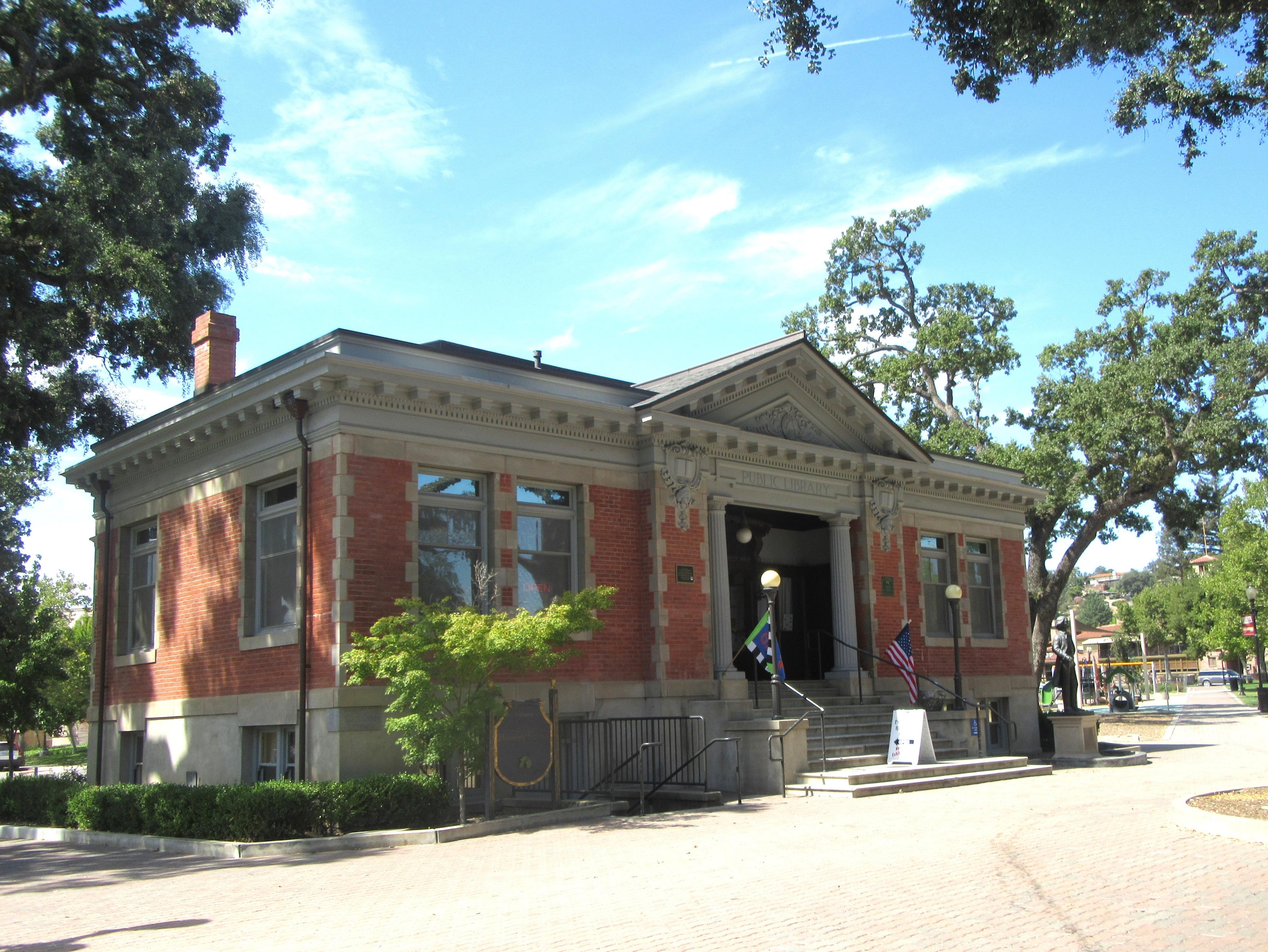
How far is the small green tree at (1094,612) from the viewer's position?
165000 mm

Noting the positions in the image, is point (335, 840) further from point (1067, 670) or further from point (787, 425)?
point (1067, 670)

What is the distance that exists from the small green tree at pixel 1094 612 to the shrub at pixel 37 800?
520 feet

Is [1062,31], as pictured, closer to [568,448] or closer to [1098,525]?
[568,448]

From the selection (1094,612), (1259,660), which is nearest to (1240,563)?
(1259,660)

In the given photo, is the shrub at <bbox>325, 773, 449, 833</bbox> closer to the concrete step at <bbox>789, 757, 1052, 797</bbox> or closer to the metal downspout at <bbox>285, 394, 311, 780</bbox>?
the metal downspout at <bbox>285, 394, 311, 780</bbox>

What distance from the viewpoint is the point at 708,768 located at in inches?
670

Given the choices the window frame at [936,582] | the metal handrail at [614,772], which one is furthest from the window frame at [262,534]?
the window frame at [936,582]

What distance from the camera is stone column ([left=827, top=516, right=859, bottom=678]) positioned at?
20859mm

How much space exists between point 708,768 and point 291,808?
6.55 meters

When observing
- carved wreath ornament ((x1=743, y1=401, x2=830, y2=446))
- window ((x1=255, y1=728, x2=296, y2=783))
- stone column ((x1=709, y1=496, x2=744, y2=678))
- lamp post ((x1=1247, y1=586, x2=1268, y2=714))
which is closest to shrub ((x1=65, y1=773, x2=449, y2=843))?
window ((x1=255, y1=728, x2=296, y2=783))

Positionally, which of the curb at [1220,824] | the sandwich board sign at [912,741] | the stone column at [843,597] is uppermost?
the stone column at [843,597]

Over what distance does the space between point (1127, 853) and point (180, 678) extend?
1397 cm

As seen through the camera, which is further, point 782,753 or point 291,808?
point 782,753

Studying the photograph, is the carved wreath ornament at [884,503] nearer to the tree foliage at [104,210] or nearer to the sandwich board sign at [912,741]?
the sandwich board sign at [912,741]
